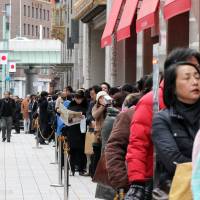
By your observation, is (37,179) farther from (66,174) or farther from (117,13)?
(117,13)

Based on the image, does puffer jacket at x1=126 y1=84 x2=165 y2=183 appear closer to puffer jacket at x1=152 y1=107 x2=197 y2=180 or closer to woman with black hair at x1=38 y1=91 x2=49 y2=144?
puffer jacket at x1=152 y1=107 x2=197 y2=180

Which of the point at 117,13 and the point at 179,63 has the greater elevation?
the point at 117,13

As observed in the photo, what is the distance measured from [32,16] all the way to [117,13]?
12994cm

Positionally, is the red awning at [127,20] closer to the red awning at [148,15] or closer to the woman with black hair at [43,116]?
the red awning at [148,15]

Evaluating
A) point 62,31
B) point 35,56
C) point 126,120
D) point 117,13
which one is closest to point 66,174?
point 126,120

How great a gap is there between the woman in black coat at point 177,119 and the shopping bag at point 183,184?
63 centimetres

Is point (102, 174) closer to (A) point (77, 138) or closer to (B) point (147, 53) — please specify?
(A) point (77, 138)

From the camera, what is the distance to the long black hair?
472 centimetres

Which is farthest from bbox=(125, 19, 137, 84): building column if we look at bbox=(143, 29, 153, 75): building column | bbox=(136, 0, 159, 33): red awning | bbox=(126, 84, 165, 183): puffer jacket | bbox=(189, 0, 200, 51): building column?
bbox=(126, 84, 165, 183): puffer jacket

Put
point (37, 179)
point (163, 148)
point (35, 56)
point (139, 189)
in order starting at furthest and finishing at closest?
point (35, 56)
point (37, 179)
point (139, 189)
point (163, 148)

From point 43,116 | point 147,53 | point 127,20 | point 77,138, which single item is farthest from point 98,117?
point 43,116

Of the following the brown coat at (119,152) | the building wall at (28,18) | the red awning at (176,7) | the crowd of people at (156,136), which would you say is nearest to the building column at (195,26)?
the red awning at (176,7)

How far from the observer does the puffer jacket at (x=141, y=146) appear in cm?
523

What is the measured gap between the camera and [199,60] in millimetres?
4844
